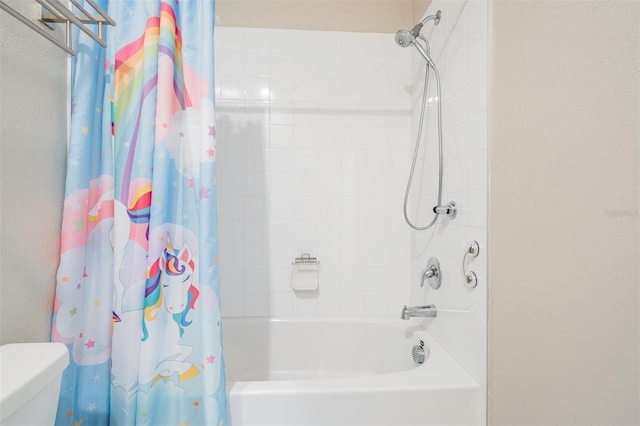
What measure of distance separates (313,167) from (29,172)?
4.27 feet

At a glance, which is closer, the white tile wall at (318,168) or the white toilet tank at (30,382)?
the white toilet tank at (30,382)

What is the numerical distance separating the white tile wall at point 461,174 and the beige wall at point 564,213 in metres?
0.06

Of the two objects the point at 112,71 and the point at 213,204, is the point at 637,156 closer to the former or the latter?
the point at 213,204

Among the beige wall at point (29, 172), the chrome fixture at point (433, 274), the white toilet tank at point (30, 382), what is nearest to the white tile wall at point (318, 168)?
the chrome fixture at point (433, 274)

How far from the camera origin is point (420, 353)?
1.59 meters

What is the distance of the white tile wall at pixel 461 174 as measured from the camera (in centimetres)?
122

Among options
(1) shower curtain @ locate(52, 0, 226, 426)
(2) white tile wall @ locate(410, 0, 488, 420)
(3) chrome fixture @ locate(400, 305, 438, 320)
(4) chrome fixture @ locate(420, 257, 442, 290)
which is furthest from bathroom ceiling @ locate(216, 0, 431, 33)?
(3) chrome fixture @ locate(400, 305, 438, 320)

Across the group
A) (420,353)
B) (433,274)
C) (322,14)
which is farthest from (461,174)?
(322,14)

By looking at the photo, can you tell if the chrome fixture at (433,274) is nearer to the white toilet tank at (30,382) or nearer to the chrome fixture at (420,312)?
the chrome fixture at (420,312)

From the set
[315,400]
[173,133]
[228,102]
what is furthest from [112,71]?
[315,400]

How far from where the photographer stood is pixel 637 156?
66 centimetres

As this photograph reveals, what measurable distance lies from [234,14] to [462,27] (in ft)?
4.23

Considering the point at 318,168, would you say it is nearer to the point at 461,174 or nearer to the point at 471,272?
the point at 461,174

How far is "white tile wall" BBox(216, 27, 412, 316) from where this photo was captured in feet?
6.43
